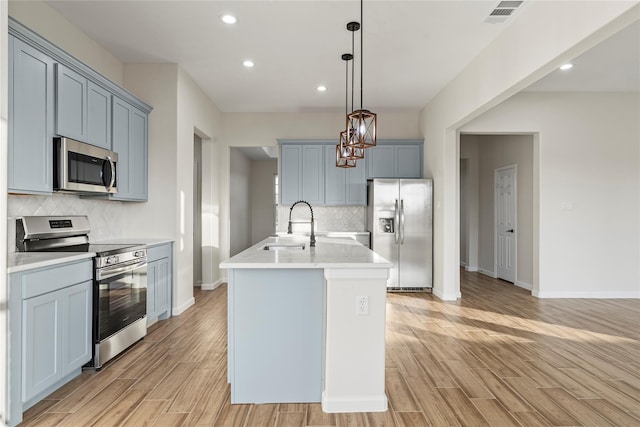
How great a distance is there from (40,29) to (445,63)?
405 centimetres

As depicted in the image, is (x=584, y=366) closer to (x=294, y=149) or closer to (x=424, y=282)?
(x=424, y=282)

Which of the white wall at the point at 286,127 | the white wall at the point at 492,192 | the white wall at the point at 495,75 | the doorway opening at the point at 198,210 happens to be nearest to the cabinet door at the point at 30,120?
the doorway opening at the point at 198,210

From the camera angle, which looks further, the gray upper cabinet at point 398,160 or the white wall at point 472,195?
the white wall at point 472,195

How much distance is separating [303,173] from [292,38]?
2724 mm

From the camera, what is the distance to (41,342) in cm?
235

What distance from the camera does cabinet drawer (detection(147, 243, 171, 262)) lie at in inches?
152

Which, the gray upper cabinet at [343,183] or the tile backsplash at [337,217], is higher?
the gray upper cabinet at [343,183]

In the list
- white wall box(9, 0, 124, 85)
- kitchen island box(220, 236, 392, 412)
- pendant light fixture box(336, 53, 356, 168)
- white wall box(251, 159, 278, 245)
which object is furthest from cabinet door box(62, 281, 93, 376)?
white wall box(251, 159, 278, 245)

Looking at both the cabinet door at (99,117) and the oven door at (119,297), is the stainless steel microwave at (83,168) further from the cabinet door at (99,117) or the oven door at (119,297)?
the oven door at (119,297)

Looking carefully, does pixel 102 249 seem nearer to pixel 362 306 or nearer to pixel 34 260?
pixel 34 260

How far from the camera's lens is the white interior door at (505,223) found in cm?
660

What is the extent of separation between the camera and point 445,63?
4.55 m

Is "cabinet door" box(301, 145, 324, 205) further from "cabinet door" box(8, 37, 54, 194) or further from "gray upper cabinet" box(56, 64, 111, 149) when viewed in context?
"cabinet door" box(8, 37, 54, 194)

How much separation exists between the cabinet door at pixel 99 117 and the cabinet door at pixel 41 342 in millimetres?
1567
